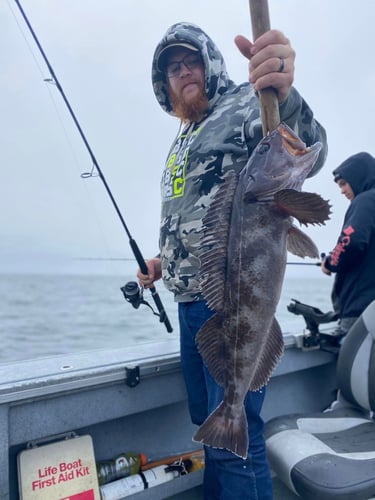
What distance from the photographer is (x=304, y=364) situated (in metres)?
3.29

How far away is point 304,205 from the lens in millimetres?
1372

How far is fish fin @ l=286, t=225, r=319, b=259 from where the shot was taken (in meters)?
1.47

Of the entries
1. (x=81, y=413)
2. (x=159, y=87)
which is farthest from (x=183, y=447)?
(x=159, y=87)

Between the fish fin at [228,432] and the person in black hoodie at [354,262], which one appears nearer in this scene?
the fish fin at [228,432]

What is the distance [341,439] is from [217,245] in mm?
1646

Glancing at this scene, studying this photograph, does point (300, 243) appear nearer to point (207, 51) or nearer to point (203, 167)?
point (203, 167)

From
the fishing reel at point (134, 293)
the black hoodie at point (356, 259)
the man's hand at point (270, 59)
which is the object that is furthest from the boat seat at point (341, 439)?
the man's hand at point (270, 59)

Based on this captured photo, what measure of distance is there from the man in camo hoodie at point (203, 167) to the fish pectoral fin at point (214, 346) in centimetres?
30

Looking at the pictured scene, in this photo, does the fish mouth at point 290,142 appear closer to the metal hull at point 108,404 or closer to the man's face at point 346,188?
the metal hull at point 108,404

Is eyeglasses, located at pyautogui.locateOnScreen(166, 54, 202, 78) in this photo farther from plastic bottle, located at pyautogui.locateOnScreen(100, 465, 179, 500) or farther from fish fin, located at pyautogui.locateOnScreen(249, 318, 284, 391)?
plastic bottle, located at pyautogui.locateOnScreen(100, 465, 179, 500)

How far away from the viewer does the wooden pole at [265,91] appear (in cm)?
137

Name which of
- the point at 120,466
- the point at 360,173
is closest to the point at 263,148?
the point at 120,466

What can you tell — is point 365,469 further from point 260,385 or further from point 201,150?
point 201,150

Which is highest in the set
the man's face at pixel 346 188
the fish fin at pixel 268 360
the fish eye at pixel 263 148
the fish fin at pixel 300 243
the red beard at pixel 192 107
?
the red beard at pixel 192 107
